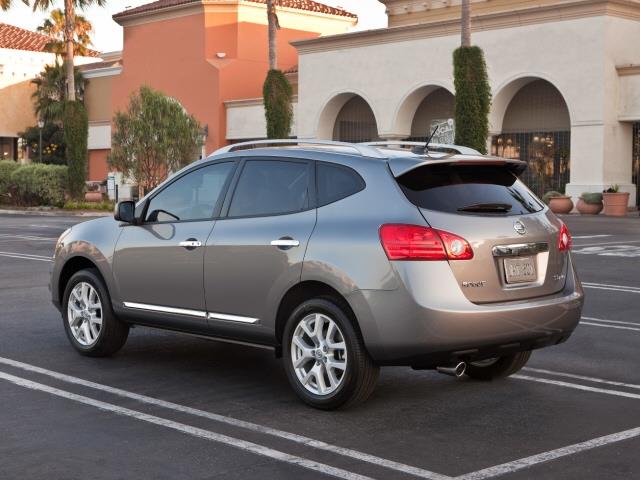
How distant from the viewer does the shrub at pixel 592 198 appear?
119 feet

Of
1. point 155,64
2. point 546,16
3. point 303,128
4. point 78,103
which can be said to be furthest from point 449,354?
point 155,64

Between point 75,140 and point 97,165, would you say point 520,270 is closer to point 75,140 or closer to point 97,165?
point 75,140

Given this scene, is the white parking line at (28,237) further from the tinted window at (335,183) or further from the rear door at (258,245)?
the tinted window at (335,183)

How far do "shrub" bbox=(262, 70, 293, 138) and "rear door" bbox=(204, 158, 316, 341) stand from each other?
35504mm

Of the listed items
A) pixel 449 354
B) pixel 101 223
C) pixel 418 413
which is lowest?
pixel 418 413

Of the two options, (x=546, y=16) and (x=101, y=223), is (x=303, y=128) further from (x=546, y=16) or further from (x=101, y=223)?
(x=101, y=223)

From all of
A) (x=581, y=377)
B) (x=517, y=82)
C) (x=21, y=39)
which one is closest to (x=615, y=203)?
(x=517, y=82)

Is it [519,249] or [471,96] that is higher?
[471,96]

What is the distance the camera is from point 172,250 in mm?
7980

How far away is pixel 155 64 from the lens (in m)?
58.0

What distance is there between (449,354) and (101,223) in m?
3.50

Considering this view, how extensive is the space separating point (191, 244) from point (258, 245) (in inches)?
29.0

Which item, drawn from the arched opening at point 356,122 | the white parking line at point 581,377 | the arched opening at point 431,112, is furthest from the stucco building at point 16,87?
the white parking line at point 581,377

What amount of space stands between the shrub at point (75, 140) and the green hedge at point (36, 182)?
102cm
